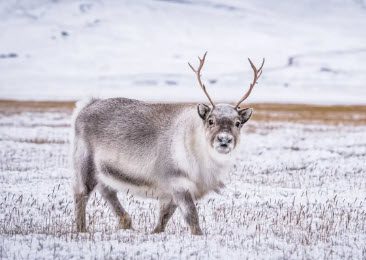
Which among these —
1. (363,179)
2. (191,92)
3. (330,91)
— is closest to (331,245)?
(363,179)

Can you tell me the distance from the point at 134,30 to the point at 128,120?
5397 inches

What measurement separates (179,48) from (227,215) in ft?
403

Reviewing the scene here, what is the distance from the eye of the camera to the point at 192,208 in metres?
7.29

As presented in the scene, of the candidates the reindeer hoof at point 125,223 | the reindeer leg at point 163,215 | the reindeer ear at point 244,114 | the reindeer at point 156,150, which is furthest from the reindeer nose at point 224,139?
the reindeer hoof at point 125,223

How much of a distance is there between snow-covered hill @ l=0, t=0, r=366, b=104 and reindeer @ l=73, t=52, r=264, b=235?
7150 centimetres

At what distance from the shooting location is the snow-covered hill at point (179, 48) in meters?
98.9

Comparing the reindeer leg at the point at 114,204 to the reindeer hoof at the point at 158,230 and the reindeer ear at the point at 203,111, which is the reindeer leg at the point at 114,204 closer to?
the reindeer hoof at the point at 158,230

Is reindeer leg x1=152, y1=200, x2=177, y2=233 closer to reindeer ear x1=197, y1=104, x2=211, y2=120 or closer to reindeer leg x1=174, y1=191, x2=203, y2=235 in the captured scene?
reindeer leg x1=174, y1=191, x2=203, y2=235

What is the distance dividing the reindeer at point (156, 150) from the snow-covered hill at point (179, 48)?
235 ft

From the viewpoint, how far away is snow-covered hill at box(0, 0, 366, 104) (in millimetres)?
98938

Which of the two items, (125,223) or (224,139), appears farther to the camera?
(125,223)

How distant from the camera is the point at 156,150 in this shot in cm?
779

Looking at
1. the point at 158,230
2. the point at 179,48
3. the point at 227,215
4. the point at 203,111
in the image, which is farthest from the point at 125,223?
the point at 179,48

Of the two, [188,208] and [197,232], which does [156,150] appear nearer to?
[188,208]
